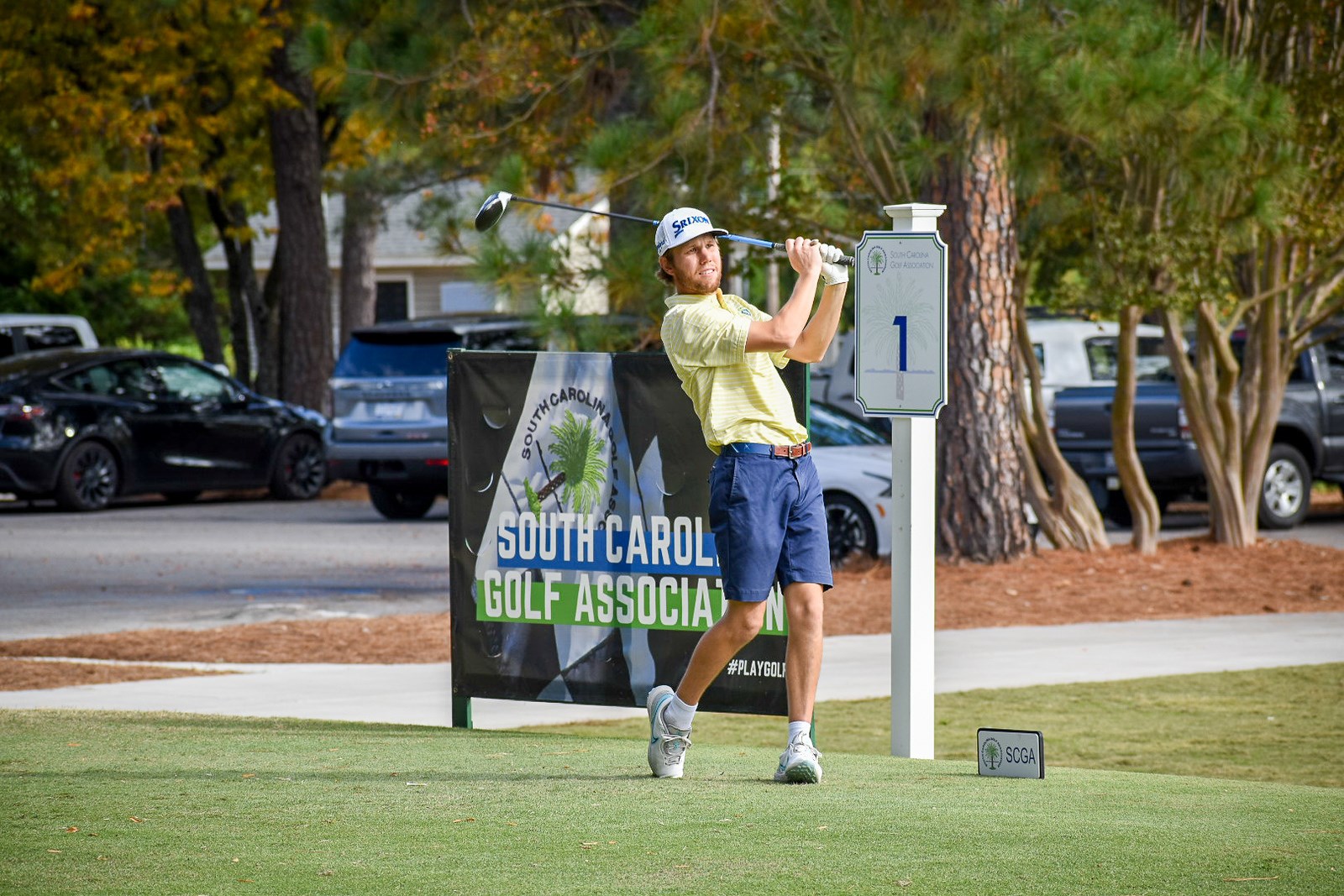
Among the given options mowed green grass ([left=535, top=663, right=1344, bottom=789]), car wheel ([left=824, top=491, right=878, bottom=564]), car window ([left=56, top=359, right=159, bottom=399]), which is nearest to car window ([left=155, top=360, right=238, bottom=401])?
car window ([left=56, top=359, right=159, bottom=399])

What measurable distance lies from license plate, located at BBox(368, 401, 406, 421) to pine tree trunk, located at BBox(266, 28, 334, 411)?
6.44 meters

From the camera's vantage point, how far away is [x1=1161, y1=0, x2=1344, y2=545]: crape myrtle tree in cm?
1379

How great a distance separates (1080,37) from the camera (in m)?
11.5

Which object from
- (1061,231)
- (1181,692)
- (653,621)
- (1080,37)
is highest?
(1080,37)

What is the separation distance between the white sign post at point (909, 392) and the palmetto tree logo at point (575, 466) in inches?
48.2

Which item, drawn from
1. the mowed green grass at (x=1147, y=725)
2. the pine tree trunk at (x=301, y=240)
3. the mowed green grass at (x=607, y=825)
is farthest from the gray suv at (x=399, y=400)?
the mowed green grass at (x=607, y=825)

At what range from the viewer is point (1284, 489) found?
18.2m

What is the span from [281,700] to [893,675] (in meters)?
3.36

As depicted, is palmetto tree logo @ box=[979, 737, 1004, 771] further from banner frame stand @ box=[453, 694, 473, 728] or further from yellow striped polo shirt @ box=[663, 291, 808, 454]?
banner frame stand @ box=[453, 694, 473, 728]

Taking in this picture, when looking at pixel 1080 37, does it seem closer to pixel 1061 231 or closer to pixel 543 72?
pixel 1061 231

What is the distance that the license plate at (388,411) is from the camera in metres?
18.8

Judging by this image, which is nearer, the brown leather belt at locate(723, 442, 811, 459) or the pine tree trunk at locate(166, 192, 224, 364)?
the brown leather belt at locate(723, 442, 811, 459)

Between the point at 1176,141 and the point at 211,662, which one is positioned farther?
the point at 1176,141

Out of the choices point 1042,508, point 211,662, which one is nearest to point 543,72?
point 1042,508
